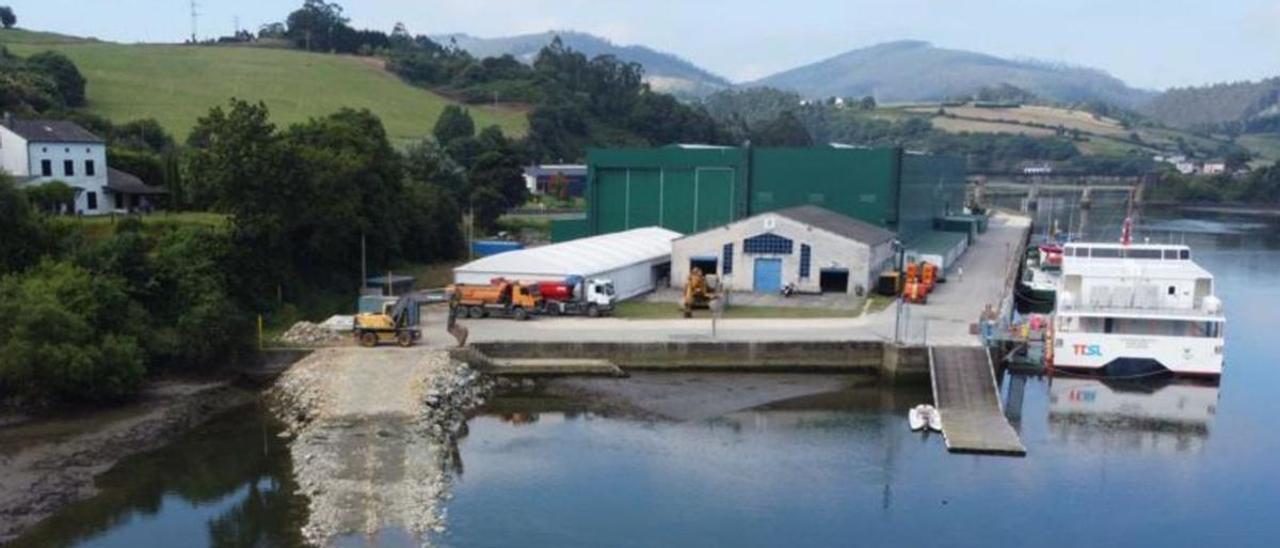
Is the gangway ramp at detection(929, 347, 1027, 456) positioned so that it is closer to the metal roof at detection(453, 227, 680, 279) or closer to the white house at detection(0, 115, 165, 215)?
the metal roof at detection(453, 227, 680, 279)

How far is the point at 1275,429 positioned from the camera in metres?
23.9

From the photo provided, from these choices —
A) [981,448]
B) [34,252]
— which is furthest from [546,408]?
[34,252]

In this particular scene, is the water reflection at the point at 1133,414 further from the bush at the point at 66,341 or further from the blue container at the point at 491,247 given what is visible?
the blue container at the point at 491,247

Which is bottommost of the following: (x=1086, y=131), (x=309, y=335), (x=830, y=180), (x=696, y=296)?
(x=309, y=335)

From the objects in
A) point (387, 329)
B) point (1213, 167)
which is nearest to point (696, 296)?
point (387, 329)

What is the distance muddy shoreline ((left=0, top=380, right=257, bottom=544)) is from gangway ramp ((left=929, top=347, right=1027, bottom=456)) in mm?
15980

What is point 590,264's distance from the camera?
33688 millimetres

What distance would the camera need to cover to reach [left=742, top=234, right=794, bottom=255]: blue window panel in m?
35.7

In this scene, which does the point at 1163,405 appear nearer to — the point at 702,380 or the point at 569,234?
the point at 702,380

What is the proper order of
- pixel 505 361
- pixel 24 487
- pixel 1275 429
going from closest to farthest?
pixel 24 487
pixel 1275 429
pixel 505 361

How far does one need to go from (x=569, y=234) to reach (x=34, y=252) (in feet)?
78.0

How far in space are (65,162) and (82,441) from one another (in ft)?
64.3

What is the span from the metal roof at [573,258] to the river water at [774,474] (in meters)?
7.02

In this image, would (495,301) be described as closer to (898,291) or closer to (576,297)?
(576,297)
